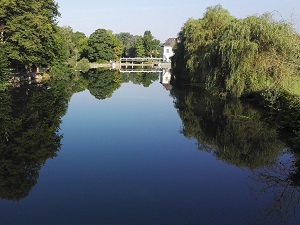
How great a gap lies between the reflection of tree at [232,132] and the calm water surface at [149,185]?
169mm

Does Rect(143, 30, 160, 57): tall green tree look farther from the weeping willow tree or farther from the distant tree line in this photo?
the weeping willow tree

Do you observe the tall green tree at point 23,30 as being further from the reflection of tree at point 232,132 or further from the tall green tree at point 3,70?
the reflection of tree at point 232,132

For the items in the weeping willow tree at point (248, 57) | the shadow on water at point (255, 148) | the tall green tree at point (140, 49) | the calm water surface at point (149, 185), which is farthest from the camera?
the tall green tree at point (140, 49)

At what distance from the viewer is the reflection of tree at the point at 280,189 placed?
7.65 meters

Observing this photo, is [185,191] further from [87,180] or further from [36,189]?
[36,189]

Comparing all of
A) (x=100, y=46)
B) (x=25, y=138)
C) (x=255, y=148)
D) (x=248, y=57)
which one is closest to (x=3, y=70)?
(x=25, y=138)

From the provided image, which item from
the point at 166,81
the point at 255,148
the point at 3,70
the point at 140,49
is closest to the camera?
the point at 255,148

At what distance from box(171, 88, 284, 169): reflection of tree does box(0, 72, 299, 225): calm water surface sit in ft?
0.56

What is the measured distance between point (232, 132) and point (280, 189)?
649cm

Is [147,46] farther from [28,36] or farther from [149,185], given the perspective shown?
[149,185]

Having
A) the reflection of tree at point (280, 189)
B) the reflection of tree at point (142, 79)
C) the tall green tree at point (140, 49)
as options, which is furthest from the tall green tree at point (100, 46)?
the reflection of tree at point (280, 189)

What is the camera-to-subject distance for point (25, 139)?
13.8 meters

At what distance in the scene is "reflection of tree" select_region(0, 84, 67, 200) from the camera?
31.3ft

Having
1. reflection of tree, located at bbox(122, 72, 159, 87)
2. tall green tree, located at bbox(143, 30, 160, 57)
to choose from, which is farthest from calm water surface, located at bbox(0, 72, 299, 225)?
tall green tree, located at bbox(143, 30, 160, 57)
